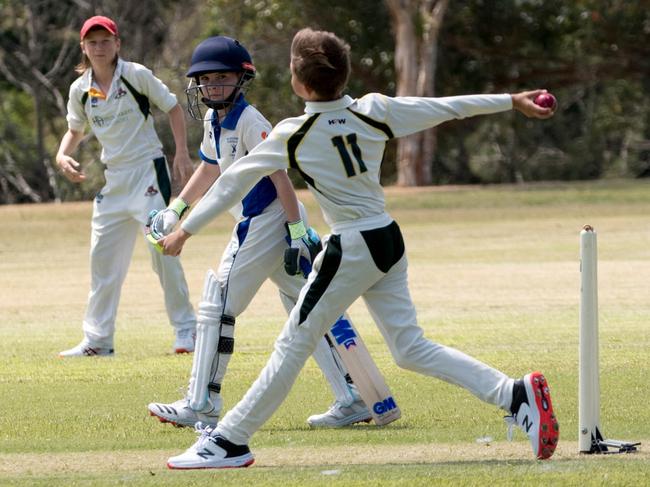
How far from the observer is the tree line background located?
142 ft

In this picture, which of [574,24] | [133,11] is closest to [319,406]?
[574,24]

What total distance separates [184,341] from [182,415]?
358cm

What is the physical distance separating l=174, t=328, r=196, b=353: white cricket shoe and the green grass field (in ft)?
0.51

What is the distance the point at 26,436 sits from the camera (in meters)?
7.67

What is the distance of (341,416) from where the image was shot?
7.89m

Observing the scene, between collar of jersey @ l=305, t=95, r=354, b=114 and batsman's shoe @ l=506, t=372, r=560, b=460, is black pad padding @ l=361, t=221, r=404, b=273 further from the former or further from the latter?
batsman's shoe @ l=506, t=372, r=560, b=460

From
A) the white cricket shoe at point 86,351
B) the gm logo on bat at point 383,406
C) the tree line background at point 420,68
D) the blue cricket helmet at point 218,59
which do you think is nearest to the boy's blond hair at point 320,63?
the blue cricket helmet at point 218,59

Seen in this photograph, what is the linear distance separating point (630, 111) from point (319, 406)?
40755 millimetres

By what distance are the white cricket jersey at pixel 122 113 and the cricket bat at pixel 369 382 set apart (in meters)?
3.72

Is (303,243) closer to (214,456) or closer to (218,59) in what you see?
(218,59)

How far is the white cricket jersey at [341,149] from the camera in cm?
649

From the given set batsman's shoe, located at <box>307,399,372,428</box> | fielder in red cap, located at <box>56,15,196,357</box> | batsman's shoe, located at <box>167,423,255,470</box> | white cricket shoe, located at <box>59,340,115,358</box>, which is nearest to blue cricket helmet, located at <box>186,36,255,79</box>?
batsman's shoe, located at <box>307,399,372,428</box>

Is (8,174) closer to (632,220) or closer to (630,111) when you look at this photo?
(630,111)

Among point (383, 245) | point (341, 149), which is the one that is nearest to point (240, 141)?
point (341, 149)
